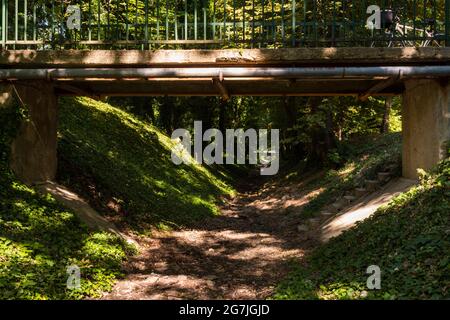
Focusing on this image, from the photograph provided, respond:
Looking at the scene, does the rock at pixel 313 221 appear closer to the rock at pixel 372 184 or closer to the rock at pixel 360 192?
the rock at pixel 360 192

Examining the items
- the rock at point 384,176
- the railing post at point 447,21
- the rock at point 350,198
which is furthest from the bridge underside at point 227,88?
the rock at point 350,198

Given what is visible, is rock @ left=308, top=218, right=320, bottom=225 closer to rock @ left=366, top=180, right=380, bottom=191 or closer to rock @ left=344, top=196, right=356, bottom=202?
rock @ left=344, top=196, right=356, bottom=202

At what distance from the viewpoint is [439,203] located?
7281 millimetres

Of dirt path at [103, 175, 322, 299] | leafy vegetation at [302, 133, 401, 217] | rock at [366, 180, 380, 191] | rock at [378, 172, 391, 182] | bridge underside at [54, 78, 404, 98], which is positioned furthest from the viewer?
leafy vegetation at [302, 133, 401, 217]

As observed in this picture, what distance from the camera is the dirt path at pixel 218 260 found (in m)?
7.23

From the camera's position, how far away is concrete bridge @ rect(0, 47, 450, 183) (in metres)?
8.30

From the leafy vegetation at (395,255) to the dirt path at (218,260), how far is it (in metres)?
0.79

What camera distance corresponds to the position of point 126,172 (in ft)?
50.1

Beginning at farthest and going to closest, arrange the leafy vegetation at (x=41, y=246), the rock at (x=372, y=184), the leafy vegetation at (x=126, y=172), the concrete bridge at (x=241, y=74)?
the rock at (x=372, y=184)
the leafy vegetation at (x=126, y=172)
the concrete bridge at (x=241, y=74)
the leafy vegetation at (x=41, y=246)

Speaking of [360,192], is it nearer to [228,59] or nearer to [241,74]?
[241,74]

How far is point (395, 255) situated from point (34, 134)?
319 inches

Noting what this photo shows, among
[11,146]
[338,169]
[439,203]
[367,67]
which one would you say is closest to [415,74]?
[367,67]

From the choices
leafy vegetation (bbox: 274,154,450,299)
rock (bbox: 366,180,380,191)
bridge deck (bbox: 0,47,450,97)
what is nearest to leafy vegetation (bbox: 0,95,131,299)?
bridge deck (bbox: 0,47,450,97)

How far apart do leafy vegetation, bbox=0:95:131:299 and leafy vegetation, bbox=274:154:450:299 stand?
328 cm
